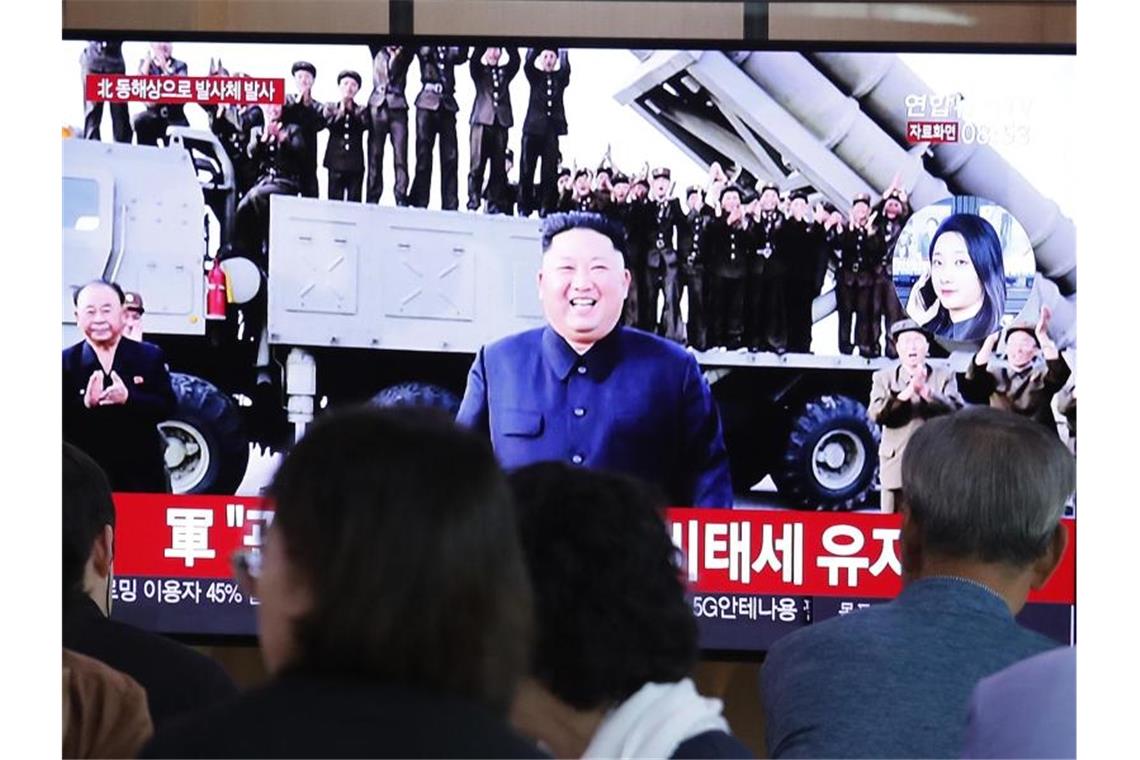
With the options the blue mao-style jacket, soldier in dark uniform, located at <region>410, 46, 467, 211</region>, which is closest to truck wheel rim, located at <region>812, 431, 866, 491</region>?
the blue mao-style jacket

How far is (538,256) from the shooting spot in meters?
3.66

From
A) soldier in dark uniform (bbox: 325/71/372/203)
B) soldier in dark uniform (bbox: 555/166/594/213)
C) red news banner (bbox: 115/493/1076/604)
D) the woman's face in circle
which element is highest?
soldier in dark uniform (bbox: 325/71/372/203)

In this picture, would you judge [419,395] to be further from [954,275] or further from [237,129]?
[954,275]

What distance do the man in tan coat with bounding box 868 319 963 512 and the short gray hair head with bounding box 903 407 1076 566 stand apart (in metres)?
1.72

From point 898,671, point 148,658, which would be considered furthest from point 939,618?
point 148,658

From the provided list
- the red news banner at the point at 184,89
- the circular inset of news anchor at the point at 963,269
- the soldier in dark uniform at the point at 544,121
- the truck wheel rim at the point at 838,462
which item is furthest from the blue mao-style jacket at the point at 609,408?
the red news banner at the point at 184,89

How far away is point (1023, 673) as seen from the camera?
1599 mm

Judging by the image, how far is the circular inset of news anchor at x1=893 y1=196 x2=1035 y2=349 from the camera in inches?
142

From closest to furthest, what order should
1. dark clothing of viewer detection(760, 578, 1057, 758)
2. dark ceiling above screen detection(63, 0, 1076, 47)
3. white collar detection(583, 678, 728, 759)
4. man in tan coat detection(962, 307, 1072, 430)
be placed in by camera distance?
white collar detection(583, 678, 728, 759)
dark clothing of viewer detection(760, 578, 1057, 758)
man in tan coat detection(962, 307, 1072, 430)
dark ceiling above screen detection(63, 0, 1076, 47)

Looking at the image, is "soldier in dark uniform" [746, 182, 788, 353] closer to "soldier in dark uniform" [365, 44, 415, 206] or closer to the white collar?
"soldier in dark uniform" [365, 44, 415, 206]

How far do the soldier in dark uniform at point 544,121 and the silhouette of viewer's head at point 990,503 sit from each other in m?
1.86

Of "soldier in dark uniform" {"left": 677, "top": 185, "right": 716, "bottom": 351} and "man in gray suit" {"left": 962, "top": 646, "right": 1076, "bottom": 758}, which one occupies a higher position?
"soldier in dark uniform" {"left": 677, "top": 185, "right": 716, "bottom": 351}

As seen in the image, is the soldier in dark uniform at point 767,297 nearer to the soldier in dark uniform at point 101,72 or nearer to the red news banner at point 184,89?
the red news banner at point 184,89

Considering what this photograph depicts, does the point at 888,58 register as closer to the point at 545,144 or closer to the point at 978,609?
the point at 545,144
